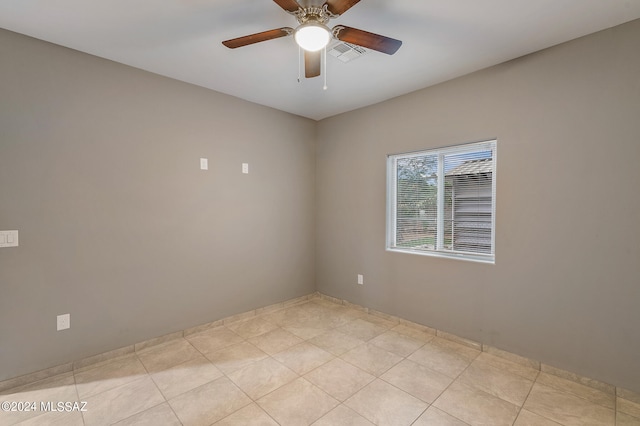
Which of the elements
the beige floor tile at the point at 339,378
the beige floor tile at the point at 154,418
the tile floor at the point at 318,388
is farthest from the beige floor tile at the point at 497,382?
the beige floor tile at the point at 154,418

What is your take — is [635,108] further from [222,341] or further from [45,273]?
[45,273]

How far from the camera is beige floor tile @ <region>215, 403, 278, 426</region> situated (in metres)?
1.76

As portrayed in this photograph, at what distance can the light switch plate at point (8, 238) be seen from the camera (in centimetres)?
208

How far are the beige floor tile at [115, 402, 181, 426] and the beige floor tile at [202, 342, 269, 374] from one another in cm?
52

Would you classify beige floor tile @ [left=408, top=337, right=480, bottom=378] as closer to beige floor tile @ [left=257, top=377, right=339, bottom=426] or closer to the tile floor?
the tile floor

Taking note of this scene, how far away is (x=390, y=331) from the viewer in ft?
10.1

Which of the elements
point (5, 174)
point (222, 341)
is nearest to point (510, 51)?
point (222, 341)

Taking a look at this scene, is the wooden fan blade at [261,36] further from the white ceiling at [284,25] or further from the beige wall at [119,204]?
the beige wall at [119,204]

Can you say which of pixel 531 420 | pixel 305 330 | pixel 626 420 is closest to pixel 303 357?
pixel 305 330

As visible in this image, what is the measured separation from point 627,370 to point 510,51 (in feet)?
8.21

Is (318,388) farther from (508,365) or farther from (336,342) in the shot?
(508,365)

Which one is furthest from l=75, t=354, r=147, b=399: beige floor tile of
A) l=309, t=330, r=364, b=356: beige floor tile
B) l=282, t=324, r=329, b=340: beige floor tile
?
l=309, t=330, r=364, b=356: beige floor tile

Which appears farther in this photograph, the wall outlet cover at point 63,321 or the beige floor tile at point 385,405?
the wall outlet cover at point 63,321

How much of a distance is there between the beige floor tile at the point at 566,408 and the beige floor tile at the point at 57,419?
2.92 metres
